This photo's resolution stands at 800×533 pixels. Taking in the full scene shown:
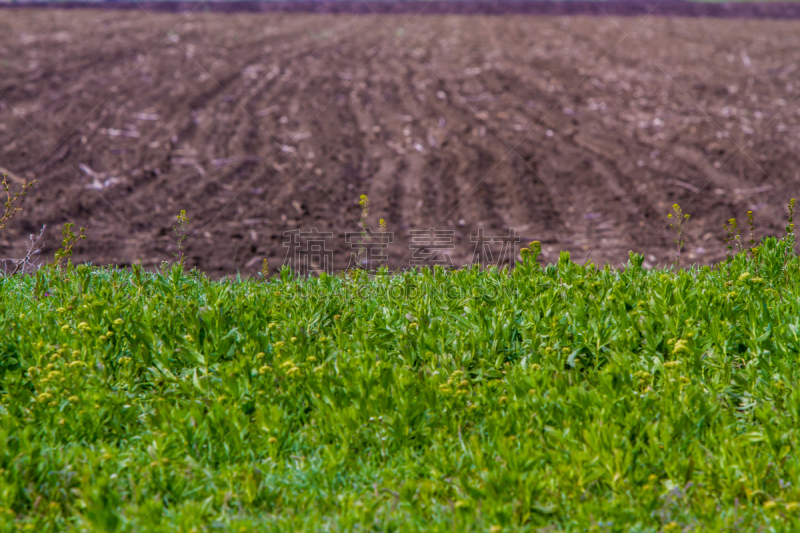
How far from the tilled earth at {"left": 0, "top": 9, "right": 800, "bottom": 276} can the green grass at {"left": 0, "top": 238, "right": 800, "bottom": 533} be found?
1.78m

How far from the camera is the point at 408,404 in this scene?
9.78 feet

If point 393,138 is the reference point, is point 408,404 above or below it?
below

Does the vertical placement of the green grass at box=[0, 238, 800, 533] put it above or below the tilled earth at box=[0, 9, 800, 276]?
below

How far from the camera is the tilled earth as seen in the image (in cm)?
642

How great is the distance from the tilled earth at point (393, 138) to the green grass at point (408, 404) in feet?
5.84

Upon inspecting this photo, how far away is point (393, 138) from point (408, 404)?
6.09m

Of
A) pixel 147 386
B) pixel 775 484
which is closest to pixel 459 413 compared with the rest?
pixel 775 484

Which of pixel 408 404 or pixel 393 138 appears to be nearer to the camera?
pixel 408 404

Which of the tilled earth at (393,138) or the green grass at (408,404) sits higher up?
the tilled earth at (393,138)

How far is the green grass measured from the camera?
2486 mm

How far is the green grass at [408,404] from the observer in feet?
8.16

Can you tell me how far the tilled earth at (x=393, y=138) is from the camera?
21.1ft

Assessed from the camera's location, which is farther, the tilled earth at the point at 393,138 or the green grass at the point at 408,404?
the tilled earth at the point at 393,138

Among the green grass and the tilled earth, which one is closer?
the green grass
